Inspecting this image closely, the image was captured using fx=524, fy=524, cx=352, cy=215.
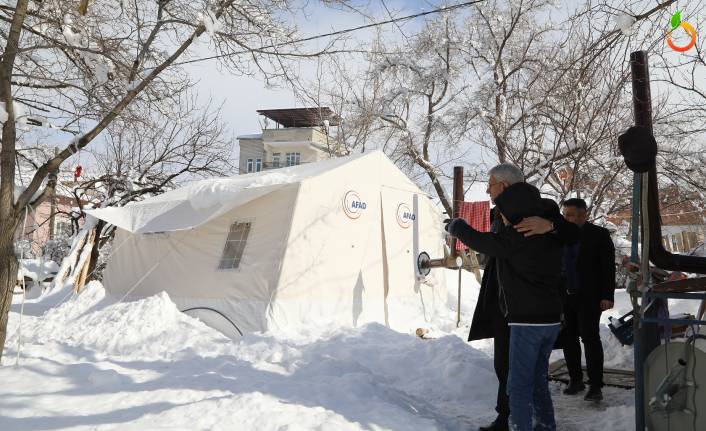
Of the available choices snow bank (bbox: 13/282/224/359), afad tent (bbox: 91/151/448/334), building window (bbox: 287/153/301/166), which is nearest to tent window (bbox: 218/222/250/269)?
afad tent (bbox: 91/151/448/334)

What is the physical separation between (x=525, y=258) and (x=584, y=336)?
191cm

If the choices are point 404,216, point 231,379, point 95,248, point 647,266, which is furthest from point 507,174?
point 95,248

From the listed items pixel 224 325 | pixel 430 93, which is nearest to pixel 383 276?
pixel 224 325

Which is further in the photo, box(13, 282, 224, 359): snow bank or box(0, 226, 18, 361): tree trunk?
box(13, 282, 224, 359): snow bank

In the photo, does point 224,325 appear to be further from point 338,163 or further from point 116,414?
point 116,414

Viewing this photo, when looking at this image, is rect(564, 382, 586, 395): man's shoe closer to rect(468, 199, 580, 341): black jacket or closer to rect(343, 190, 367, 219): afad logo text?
rect(468, 199, 580, 341): black jacket

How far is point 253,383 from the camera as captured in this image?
4.32 m

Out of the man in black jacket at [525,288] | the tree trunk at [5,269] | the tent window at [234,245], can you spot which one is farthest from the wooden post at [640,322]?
the tent window at [234,245]

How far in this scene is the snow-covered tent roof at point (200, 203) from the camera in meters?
7.95

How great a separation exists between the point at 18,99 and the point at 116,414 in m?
5.18

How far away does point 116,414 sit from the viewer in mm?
3393

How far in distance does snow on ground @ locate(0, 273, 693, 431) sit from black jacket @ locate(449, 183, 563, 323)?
3.66ft

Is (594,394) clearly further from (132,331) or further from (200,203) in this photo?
(200,203)

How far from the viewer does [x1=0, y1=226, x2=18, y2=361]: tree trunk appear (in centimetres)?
490
